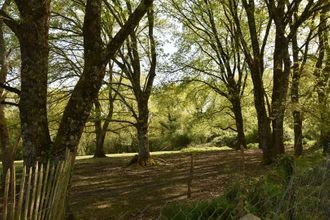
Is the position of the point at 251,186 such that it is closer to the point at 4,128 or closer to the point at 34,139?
the point at 34,139

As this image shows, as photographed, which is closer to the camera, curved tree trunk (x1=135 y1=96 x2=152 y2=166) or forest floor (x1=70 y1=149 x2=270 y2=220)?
forest floor (x1=70 y1=149 x2=270 y2=220)

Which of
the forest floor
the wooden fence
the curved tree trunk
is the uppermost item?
the curved tree trunk

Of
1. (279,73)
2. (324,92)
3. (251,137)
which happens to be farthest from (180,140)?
(279,73)

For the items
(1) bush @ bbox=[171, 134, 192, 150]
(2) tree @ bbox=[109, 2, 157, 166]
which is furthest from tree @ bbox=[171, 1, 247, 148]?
(1) bush @ bbox=[171, 134, 192, 150]

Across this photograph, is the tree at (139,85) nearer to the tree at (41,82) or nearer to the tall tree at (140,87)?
the tall tree at (140,87)

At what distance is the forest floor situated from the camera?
34.5 feet

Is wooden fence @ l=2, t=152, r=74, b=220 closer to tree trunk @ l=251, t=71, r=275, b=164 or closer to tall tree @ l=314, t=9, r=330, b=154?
tall tree @ l=314, t=9, r=330, b=154

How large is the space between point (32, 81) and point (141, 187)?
22.1 feet

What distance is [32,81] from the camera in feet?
26.7

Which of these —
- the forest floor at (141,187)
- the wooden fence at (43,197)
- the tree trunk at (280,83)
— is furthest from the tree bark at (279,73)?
the wooden fence at (43,197)

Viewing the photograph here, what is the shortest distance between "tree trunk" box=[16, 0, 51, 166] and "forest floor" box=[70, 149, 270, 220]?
2262mm

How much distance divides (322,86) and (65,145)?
12.0 m

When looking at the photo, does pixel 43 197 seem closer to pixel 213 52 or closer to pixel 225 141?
pixel 213 52

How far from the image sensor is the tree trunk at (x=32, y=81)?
8148 millimetres
